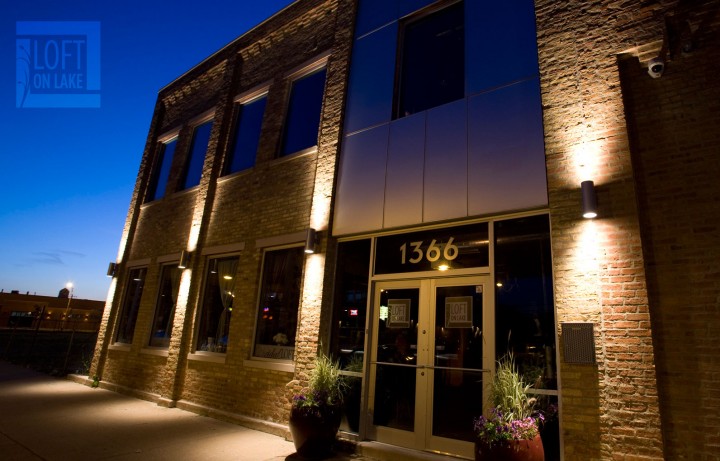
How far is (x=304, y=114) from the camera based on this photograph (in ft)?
28.1

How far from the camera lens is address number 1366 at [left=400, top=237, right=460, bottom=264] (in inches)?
226

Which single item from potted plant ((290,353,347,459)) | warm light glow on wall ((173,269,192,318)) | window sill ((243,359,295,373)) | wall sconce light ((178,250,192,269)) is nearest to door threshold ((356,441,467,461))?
potted plant ((290,353,347,459))

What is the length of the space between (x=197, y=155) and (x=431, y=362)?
8691mm

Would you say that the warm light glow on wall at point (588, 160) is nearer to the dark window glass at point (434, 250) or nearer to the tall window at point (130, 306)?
the dark window glass at point (434, 250)

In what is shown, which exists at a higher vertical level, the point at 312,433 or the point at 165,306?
the point at 165,306

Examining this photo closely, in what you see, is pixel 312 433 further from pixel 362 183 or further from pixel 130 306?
pixel 130 306

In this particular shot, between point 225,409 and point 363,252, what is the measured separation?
3.91 m

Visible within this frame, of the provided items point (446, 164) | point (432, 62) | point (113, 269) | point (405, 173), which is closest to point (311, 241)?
point (405, 173)

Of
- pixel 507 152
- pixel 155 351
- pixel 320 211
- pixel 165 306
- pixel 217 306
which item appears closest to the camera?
pixel 507 152

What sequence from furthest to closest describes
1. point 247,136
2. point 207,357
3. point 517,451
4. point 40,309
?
point 40,309 → point 247,136 → point 207,357 → point 517,451

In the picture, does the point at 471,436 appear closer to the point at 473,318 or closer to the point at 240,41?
the point at 473,318

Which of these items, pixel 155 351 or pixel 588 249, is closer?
pixel 588 249

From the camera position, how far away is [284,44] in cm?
945

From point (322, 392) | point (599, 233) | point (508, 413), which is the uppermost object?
point (599, 233)
